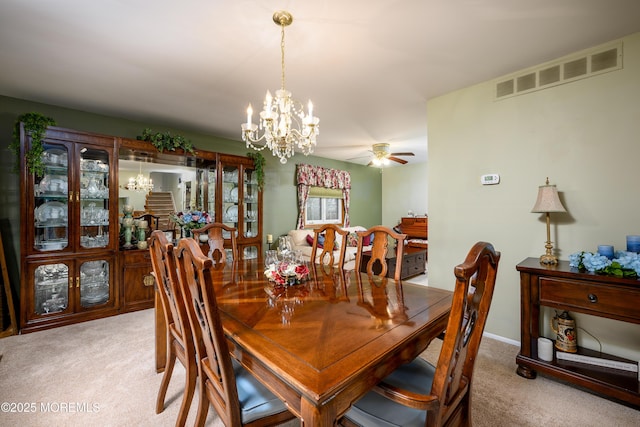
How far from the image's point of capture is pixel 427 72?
2461 mm

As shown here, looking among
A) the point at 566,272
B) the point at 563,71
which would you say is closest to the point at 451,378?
the point at 566,272

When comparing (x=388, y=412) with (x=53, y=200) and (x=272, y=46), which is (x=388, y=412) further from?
(x=53, y=200)

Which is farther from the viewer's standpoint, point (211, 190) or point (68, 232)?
point (211, 190)

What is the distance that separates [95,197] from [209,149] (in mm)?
1647

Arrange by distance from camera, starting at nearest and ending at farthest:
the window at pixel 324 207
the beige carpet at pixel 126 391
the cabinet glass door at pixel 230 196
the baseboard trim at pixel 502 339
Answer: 1. the beige carpet at pixel 126 391
2. the baseboard trim at pixel 502 339
3. the cabinet glass door at pixel 230 196
4. the window at pixel 324 207

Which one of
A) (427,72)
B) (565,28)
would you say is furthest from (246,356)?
(565,28)

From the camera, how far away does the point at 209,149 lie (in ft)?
14.0

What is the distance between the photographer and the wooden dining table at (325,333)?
80 cm

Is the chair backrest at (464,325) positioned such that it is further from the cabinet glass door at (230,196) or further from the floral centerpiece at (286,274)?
the cabinet glass door at (230,196)

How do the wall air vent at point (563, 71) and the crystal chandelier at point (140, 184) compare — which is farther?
the crystal chandelier at point (140, 184)

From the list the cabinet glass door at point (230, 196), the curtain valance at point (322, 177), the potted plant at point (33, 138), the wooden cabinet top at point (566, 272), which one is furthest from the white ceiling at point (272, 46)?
the curtain valance at point (322, 177)

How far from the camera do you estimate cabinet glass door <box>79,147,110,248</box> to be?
10.0ft

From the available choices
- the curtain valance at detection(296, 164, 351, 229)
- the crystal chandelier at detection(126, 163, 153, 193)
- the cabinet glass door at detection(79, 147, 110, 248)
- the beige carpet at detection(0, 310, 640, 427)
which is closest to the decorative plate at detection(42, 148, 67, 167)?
the cabinet glass door at detection(79, 147, 110, 248)

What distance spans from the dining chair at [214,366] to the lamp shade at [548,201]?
2.29 metres
